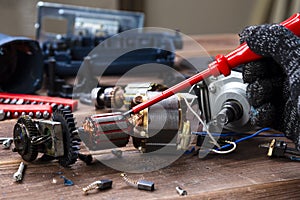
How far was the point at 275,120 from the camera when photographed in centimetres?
70

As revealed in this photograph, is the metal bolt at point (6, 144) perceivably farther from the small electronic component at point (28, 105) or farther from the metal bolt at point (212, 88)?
the metal bolt at point (212, 88)

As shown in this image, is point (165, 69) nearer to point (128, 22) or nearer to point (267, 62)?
point (128, 22)

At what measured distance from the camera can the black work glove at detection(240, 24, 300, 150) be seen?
1.97ft

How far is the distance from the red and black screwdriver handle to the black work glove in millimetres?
17

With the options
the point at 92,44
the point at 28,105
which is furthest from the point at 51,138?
the point at 92,44

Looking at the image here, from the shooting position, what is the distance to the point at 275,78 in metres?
0.69

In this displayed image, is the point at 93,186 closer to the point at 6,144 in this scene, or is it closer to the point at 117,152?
the point at 117,152

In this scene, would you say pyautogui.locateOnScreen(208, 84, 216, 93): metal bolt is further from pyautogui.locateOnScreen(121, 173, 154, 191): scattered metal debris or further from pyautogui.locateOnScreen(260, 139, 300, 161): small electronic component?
pyautogui.locateOnScreen(121, 173, 154, 191): scattered metal debris

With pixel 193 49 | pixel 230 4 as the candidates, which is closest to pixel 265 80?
pixel 193 49

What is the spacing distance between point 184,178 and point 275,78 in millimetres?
217

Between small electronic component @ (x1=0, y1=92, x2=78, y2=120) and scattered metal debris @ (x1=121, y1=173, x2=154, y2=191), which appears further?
small electronic component @ (x1=0, y1=92, x2=78, y2=120)

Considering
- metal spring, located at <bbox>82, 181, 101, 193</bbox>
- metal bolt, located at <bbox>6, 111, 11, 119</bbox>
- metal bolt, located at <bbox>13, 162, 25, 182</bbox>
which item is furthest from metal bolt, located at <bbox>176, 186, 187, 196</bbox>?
metal bolt, located at <bbox>6, 111, 11, 119</bbox>

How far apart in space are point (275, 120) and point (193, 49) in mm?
888

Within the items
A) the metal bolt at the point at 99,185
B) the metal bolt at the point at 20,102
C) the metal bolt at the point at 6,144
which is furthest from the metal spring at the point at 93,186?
the metal bolt at the point at 20,102
